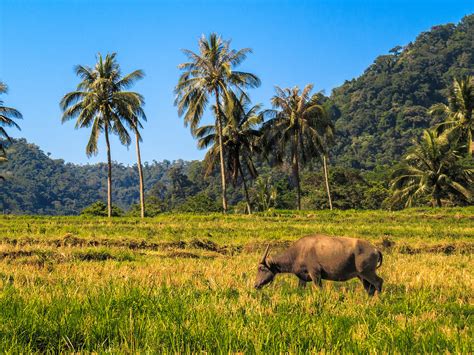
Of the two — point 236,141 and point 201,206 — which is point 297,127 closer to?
point 236,141

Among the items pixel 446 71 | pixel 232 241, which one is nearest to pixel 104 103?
pixel 232 241

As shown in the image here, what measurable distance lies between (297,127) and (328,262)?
32.3m

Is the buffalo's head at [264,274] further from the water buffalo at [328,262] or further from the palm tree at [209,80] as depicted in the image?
the palm tree at [209,80]

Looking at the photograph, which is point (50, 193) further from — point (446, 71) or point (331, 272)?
point (331, 272)

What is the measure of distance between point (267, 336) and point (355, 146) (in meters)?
111

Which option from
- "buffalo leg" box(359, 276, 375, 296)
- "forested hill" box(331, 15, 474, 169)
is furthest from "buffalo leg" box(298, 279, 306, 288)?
"forested hill" box(331, 15, 474, 169)

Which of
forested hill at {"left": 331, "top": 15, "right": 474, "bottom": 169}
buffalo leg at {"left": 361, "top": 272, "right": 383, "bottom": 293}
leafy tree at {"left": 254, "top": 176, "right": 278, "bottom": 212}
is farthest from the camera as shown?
forested hill at {"left": 331, "top": 15, "right": 474, "bottom": 169}

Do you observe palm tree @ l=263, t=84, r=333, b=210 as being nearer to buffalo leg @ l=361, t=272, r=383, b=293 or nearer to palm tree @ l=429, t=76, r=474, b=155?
palm tree @ l=429, t=76, r=474, b=155

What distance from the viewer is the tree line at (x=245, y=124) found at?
3466cm

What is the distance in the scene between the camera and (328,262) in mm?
8250

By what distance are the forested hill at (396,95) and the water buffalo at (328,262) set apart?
89115 mm

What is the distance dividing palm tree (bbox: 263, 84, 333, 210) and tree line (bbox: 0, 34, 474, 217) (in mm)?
83

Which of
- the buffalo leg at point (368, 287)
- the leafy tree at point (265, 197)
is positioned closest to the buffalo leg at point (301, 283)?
the buffalo leg at point (368, 287)

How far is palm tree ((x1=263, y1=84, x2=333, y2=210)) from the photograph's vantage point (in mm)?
39500
